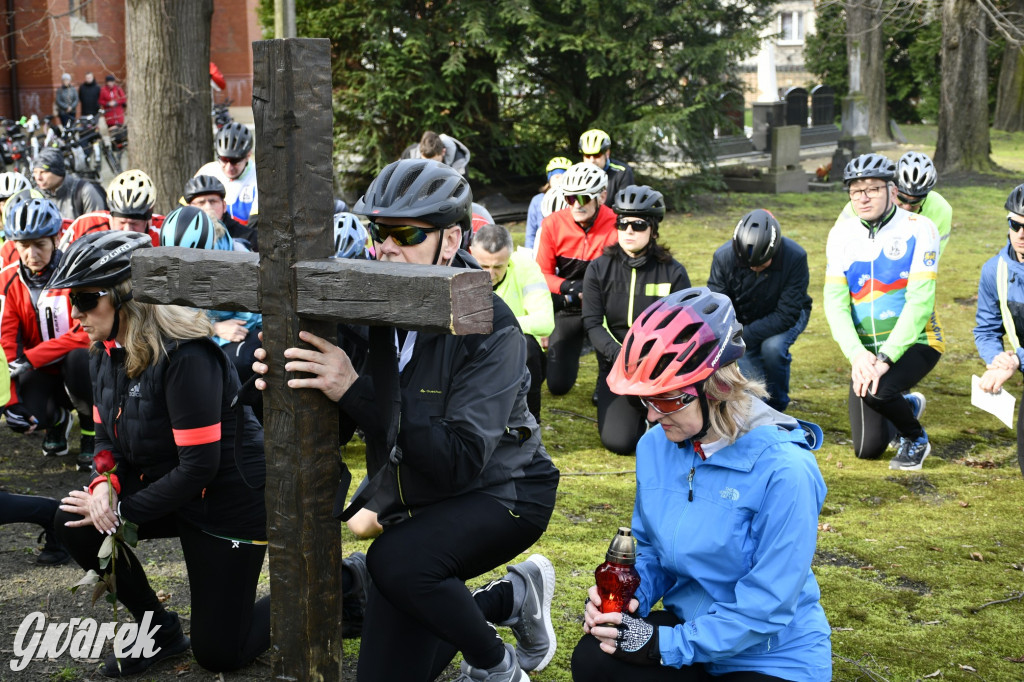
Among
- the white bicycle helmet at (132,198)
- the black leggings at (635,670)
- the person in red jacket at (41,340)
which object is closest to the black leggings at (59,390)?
the person in red jacket at (41,340)

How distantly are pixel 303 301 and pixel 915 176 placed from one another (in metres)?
6.85

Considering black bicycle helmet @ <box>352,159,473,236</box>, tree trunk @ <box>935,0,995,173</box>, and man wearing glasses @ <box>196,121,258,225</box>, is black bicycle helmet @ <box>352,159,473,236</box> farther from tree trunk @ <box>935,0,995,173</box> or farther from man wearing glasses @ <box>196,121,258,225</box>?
tree trunk @ <box>935,0,995,173</box>

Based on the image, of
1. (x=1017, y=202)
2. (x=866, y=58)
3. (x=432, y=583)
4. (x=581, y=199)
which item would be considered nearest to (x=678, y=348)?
(x=432, y=583)

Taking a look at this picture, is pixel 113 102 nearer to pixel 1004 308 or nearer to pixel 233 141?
pixel 233 141

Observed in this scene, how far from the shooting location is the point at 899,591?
5711mm

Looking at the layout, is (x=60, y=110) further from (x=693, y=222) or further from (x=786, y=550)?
(x=786, y=550)

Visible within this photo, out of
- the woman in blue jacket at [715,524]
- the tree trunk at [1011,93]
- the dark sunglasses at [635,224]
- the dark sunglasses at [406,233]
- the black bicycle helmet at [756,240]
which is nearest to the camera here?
the woman in blue jacket at [715,524]

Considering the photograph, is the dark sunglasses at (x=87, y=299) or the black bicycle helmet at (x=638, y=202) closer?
the dark sunglasses at (x=87, y=299)

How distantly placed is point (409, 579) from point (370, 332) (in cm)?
84

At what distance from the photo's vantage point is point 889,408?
25.6ft

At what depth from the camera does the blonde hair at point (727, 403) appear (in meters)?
3.43

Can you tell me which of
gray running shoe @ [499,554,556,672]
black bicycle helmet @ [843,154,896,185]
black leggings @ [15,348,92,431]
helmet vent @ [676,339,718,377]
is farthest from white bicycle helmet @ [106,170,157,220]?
helmet vent @ [676,339,718,377]

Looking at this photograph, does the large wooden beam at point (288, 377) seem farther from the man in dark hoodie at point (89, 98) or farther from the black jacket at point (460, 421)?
the man in dark hoodie at point (89, 98)

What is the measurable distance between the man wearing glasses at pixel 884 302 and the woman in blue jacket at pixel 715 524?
14.7ft
